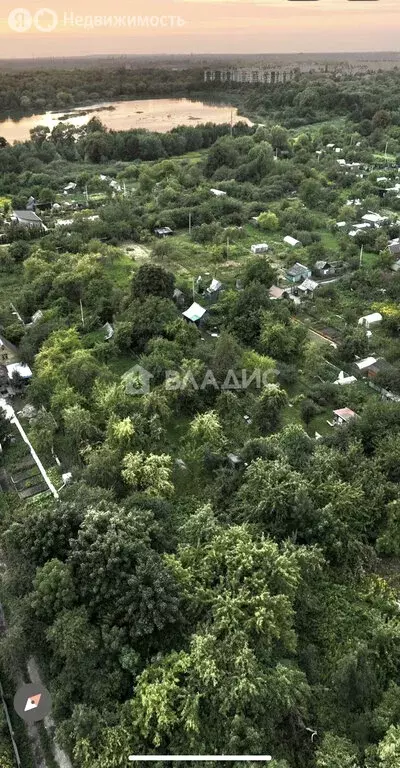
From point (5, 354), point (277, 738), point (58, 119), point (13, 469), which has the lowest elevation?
point (277, 738)

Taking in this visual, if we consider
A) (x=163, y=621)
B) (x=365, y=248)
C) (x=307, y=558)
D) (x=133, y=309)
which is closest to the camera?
(x=163, y=621)

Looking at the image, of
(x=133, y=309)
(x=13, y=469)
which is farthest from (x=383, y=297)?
(x=13, y=469)

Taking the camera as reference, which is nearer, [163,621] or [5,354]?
[163,621]

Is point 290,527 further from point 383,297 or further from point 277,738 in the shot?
point 383,297

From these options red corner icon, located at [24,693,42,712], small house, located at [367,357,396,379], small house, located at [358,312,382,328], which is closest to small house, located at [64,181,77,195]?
small house, located at [358,312,382,328]

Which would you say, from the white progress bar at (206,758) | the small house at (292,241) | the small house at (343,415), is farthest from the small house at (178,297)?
the white progress bar at (206,758)

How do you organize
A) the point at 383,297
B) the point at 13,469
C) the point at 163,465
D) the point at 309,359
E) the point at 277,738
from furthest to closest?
1. the point at 383,297
2. the point at 309,359
3. the point at 13,469
4. the point at 163,465
5. the point at 277,738

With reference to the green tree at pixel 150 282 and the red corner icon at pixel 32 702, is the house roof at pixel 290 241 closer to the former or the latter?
the green tree at pixel 150 282
